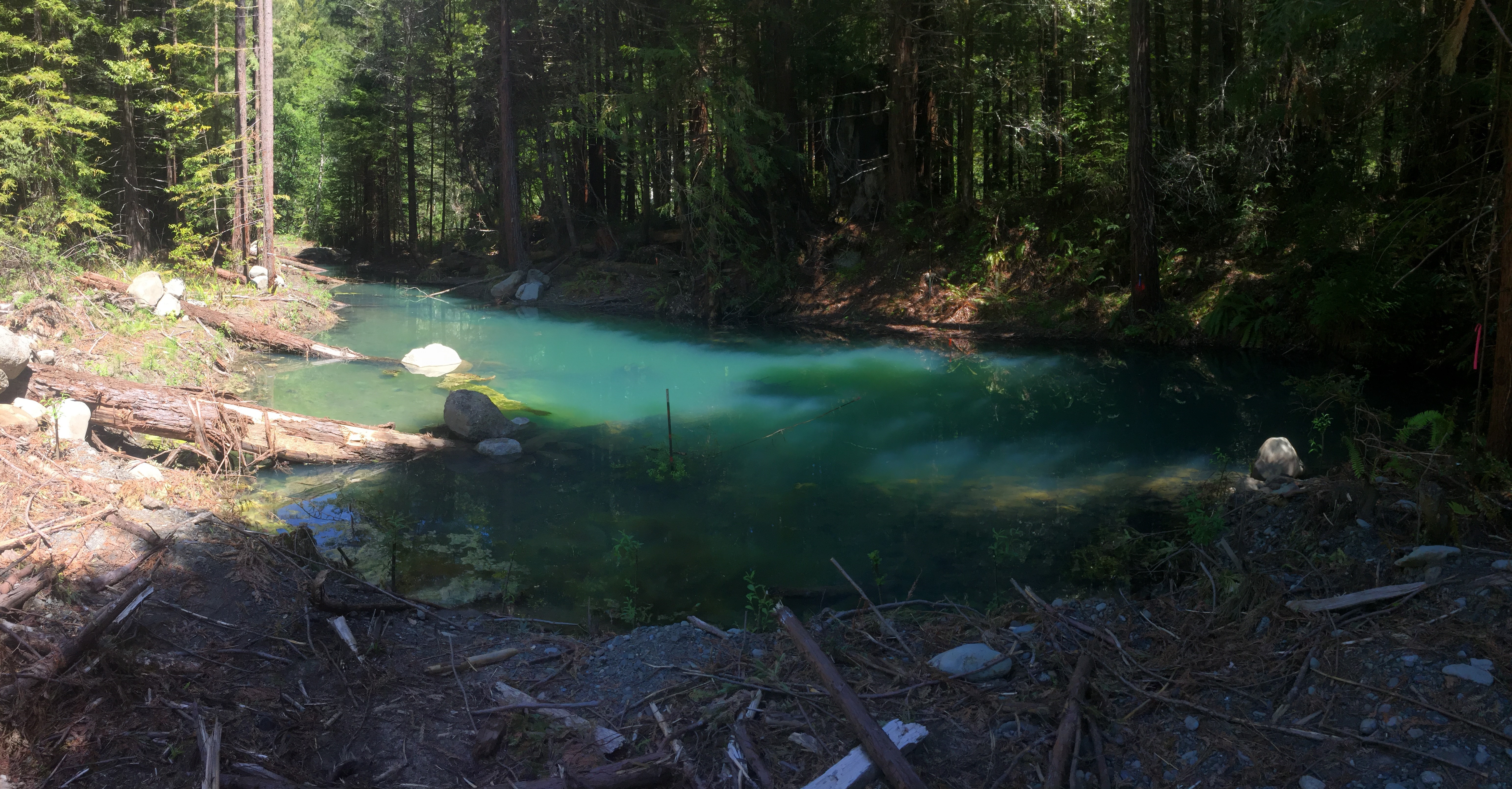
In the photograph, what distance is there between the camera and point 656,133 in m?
24.8

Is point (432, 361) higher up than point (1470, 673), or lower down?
higher up

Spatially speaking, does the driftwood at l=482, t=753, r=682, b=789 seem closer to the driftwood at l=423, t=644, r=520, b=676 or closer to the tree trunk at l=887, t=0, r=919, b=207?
the driftwood at l=423, t=644, r=520, b=676

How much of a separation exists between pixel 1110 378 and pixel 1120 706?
11.7 m

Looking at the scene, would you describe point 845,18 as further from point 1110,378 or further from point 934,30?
point 1110,378

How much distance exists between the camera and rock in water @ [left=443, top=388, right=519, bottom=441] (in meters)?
11.5

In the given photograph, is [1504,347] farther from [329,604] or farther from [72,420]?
[72,420]

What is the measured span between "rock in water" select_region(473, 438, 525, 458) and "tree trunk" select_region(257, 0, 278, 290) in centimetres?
1320

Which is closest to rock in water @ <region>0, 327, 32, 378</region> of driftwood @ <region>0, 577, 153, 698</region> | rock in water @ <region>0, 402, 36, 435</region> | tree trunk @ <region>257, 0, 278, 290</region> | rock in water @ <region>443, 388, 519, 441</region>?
rock in water @ <region>0, 402, 36, 435</region>

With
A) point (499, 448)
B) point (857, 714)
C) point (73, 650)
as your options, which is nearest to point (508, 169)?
point (499, 448)

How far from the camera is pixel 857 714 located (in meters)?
4.21

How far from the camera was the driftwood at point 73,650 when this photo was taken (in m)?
4.18

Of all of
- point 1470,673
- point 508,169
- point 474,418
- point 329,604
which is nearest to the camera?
point 1470,673

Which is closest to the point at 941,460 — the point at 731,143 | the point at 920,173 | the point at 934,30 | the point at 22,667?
the point at 22,667

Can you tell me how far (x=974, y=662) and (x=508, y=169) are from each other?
1039 inches
